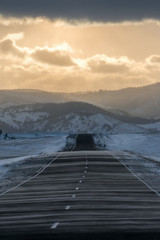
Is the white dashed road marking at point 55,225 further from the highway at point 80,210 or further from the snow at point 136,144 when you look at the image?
the snow at point 136,144

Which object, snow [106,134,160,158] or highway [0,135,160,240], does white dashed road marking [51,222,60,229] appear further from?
snow [106,134,160,158]

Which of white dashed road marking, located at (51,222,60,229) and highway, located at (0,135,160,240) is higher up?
white dashed road marking, located at (51,222,60,229)

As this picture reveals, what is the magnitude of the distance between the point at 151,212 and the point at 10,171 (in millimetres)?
42159

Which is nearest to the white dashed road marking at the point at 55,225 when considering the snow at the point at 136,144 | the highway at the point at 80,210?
the highway at the point at 80,210

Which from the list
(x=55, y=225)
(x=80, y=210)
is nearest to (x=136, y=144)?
(x=80, y=210)

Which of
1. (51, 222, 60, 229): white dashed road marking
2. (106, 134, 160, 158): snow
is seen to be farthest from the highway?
(106, 134, 160, 158): snow

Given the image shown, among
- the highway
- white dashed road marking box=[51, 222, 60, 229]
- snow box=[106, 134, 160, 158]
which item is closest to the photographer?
the highway

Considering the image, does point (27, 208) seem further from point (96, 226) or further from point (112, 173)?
point (112, 173)

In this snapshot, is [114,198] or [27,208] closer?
[27,208]

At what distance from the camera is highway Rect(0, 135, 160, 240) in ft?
73.7

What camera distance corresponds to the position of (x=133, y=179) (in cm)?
5428

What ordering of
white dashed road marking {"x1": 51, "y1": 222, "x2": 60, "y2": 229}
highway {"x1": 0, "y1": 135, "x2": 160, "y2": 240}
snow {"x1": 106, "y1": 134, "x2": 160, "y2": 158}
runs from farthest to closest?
snow {"x1": 106, "y1": 134, "x2": 160, "y2": 158}
white dashed road marking {"x1": 51, "y1": 222, "x2": 60, "y2": 229}
highway {"x1": 0, "y1": 135, "x2": 160, "y2": 240}

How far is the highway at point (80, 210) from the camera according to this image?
22.5m

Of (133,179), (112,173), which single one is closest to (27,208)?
(133,179)
